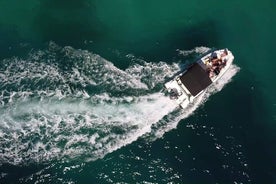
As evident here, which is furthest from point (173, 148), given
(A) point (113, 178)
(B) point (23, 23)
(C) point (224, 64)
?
(B) point (23, 23)

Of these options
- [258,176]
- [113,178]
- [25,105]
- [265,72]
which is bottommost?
[258,176]

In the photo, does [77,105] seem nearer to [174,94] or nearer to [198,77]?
[174,94]

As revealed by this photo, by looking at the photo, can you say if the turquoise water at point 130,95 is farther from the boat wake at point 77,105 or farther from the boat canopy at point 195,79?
the boat canopy at point 195,79

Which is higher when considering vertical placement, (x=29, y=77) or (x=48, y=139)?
(x=29, y=77)

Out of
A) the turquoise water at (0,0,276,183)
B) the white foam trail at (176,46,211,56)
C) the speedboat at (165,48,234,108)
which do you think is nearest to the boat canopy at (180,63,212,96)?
the speedboat at (165,48,234,108)

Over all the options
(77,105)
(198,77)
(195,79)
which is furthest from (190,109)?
(77,105)

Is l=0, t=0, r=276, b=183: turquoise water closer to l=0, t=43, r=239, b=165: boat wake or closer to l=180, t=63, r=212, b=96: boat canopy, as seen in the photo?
l=0, t=43, r=239, b=165: boat wake

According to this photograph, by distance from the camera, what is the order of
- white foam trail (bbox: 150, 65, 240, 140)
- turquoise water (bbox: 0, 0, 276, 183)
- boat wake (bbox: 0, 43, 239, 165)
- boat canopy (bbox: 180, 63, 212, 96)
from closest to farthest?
boat canopy (bbox: 180, 63, 212, 96), turquoise water (bbox: 0, 0, 276, 183), boat wake (bbox: 0, 43, 239, 165), white foam trail (bbox: 150, 65, 240, 140)

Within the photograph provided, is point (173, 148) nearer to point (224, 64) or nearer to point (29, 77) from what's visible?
point (224, 64)
